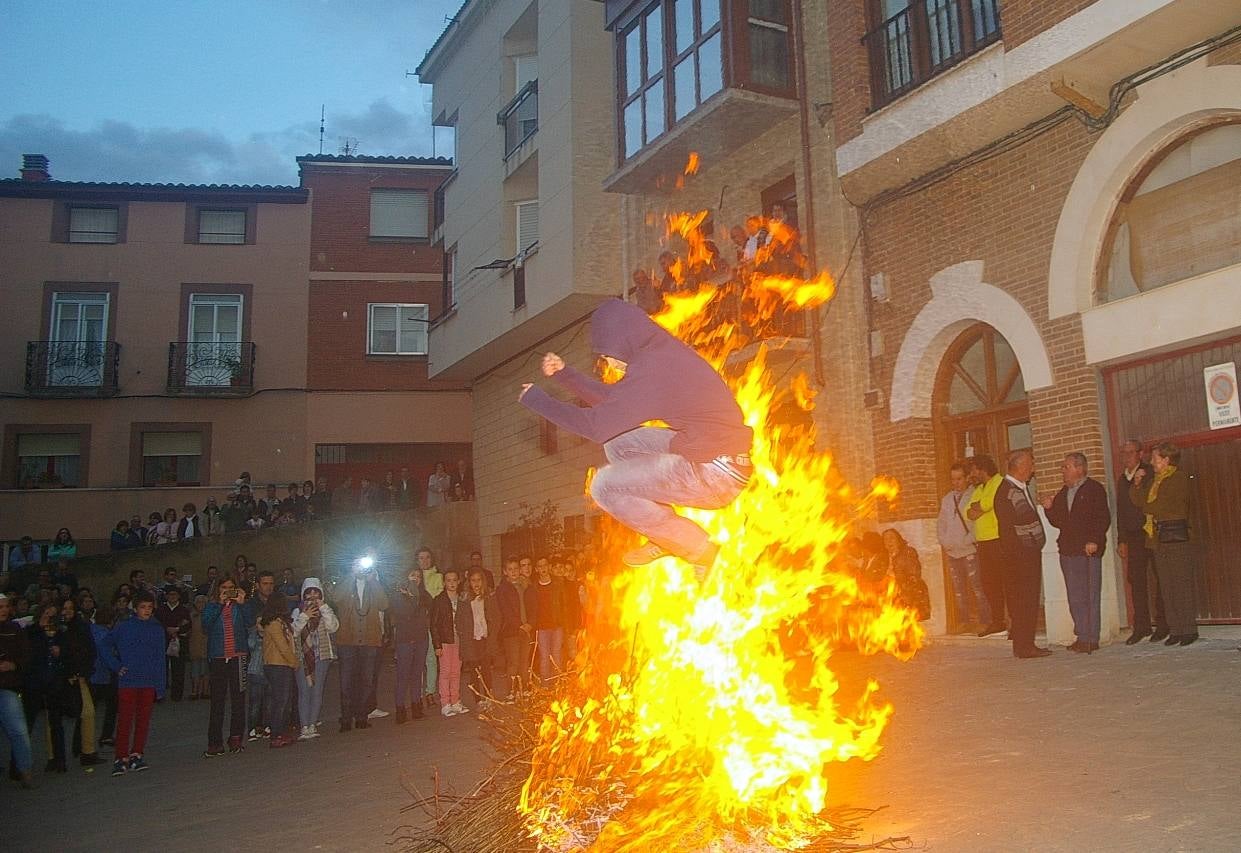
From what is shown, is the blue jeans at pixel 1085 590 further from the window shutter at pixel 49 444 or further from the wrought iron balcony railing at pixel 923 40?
Answer: the window shutter at pixel 49 444

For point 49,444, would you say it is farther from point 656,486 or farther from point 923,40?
point 656,486

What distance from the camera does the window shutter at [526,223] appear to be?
21188 millimetres

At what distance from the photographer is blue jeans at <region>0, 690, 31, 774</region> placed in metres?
10.1

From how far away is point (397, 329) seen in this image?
99.5 feet

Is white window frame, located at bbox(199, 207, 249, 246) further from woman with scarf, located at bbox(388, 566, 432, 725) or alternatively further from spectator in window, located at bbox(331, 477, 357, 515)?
woman with scarf, located at bbox(388, 566, 432, 725)

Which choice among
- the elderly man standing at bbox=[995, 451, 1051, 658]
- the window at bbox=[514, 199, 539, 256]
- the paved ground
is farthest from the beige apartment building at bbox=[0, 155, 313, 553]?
the elderly man standing at bbox=[995, 451, 1051, 658]

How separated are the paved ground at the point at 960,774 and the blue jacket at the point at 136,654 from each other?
925 millimetres

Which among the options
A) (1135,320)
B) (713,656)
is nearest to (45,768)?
(713,656)

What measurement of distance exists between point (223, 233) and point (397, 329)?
5.66m

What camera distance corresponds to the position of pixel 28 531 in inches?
1088

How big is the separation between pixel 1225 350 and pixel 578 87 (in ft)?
40.4

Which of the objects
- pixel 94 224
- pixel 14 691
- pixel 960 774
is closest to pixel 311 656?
pixel 14 691

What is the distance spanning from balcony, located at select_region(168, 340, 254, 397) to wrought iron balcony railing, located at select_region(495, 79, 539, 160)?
464 inches

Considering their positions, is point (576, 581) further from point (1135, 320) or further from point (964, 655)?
point (1135, 320)
